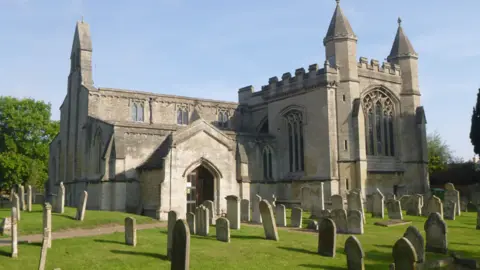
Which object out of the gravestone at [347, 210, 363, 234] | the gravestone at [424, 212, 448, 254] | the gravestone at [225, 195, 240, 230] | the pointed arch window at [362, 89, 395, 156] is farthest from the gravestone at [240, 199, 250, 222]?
the pointed arch window at [362, 89, 395, 156]

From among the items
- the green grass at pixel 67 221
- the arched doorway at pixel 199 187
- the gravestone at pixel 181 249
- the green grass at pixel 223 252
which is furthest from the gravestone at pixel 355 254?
the arched doorway at pixel 199 187

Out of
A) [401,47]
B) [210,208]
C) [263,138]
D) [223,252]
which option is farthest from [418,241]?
[401,47]

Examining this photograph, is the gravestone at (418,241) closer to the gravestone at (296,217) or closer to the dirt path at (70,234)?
the gravestone at (296,217)

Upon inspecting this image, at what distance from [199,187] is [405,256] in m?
18.1

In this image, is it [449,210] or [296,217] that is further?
[449,210]

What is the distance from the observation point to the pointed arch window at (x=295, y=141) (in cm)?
3306

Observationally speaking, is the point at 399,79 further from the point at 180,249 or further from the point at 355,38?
the point at 180,249

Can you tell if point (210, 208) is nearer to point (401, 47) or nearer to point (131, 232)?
point (131, 232)

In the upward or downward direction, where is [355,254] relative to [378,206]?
downward

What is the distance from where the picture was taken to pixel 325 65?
3105 centimetres

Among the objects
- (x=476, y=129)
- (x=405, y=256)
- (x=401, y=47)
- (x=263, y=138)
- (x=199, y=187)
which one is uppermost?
(x=401, y=47)

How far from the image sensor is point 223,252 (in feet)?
45.4

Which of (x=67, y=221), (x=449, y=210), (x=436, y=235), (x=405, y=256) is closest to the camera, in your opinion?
(x=405, y=256)

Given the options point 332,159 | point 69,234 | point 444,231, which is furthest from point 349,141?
point 69,234
